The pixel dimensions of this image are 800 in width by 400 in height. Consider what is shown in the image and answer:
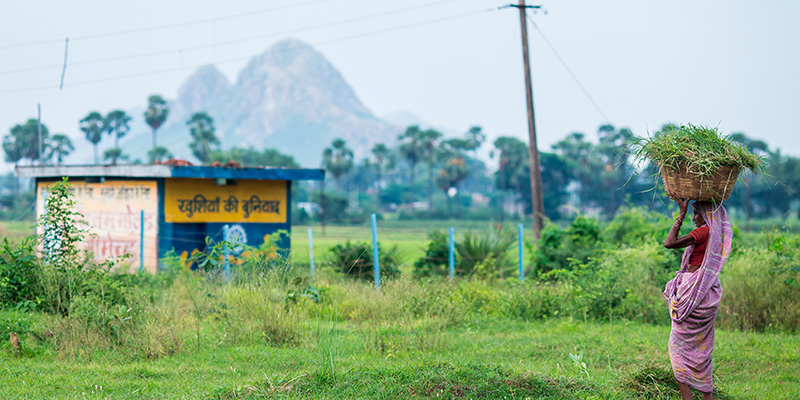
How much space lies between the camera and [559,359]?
7035 millimetres

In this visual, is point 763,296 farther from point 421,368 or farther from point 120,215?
point 120,215

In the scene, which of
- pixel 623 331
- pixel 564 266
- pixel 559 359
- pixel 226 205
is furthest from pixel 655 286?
pixel 226 205

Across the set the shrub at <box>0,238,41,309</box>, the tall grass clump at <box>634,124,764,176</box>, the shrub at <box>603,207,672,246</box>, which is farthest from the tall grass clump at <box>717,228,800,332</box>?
the shrub at <box>0,238,41,309</box>

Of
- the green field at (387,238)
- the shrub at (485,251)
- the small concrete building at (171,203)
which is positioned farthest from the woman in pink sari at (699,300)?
the small concrete building at (171,203)

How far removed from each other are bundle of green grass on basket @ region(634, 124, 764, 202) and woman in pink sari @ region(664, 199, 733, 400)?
0.55 ft

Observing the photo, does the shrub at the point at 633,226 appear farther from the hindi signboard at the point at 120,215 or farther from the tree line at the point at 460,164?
the tree line at the point at 460,164

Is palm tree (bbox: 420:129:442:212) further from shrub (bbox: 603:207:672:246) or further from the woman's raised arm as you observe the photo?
the woman's raised arm

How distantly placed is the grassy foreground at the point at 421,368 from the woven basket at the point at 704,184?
164cm

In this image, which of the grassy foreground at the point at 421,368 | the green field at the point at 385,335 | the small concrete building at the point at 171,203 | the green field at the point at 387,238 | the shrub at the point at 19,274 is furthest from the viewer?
the green field at the point at 387,238

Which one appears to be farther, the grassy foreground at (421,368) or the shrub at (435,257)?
the shrub at (435,257)

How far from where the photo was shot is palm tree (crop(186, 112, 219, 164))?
85562mm

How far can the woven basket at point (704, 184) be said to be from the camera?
16.8 ft

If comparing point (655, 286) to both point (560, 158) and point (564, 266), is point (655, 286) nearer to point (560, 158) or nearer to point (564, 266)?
point (564, 266)

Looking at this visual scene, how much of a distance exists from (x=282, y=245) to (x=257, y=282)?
8133 mm
